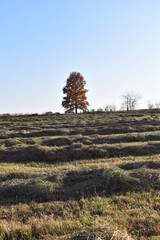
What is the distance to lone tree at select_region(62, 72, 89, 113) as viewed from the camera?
2451 inches

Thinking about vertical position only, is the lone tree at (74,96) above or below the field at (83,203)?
above

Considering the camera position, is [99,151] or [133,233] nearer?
[133,233]

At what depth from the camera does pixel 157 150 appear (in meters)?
14.5

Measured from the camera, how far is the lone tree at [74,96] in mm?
62250

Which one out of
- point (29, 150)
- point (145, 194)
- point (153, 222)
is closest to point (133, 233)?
point (153, 222)


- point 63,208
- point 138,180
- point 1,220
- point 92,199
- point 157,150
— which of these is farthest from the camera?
point 157,150

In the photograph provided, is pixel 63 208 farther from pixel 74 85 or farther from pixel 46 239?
pixel 74 85

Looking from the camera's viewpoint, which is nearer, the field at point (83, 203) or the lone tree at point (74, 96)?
the field at point (83, 203)

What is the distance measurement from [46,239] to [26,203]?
8.68 ft

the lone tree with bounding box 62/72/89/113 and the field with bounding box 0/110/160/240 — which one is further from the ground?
the lone tree with bounding box 62/72/89/113

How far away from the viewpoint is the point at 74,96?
62.2 m

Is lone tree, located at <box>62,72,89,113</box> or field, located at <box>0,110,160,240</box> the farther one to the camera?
lone tree, located at <box>62,72,89,113</box>

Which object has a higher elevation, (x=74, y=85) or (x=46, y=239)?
(x=74, y=85)

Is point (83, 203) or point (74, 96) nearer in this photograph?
point (83, 203)
